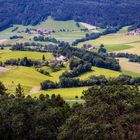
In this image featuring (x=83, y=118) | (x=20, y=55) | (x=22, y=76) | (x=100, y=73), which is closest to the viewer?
(x=83, y=118)

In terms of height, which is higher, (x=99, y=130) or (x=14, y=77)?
(x=99, y=130)

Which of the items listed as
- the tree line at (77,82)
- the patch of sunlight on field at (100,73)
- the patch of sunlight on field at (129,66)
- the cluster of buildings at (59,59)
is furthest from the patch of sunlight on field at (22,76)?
the patch of sunlight on field at (129,66)

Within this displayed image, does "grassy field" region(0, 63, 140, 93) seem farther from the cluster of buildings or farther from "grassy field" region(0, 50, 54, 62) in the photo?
"grassy field" region(0, 50, 54, 62)

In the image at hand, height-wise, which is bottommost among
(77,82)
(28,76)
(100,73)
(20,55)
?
(20,55)

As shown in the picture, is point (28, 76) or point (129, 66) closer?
point (28, 76)

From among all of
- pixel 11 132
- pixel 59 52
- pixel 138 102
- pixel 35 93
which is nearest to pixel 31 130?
pixel 11 132

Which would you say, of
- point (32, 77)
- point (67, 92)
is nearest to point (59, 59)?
point (32, 77)

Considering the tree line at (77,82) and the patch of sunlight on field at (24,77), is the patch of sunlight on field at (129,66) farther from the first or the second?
the tree line at (77,82)

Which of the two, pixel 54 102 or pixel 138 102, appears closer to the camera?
pixel 138 102

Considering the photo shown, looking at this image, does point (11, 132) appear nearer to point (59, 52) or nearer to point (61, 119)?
point (61, 119)

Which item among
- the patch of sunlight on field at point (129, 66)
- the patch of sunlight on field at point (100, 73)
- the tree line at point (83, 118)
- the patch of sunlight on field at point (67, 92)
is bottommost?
the patch of sunlight on field at point (129, 66)

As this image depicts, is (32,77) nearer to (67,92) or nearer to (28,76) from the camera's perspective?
(28,76)
